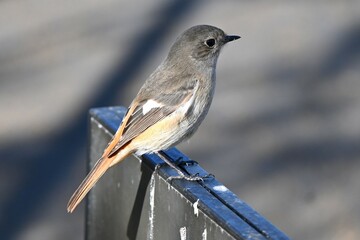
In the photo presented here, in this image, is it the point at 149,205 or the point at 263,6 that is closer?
the point at 149,205

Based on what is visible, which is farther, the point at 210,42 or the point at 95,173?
the point at 210,42

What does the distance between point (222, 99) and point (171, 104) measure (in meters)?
3.57

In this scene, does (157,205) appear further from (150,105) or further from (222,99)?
(222,99)

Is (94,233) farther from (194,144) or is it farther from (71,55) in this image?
(71,55)

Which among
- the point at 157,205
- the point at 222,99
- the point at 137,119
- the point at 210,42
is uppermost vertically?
the point at 210,42

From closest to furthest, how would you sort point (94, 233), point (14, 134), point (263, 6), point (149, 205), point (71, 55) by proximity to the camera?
point (149, 205) → point (94, 233) → point (14, 134) → point (71, 55) → point (263, 6)

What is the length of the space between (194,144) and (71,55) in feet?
4.84

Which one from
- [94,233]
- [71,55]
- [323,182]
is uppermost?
[71,55]

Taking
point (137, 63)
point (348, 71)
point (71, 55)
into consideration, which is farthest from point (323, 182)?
point (71, 55)

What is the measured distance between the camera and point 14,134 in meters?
7.97

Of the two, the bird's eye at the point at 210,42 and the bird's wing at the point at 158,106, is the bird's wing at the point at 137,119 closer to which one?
the bird's wing at the point at 158,106

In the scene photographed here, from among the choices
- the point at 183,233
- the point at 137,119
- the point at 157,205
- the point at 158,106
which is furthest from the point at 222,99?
the point at 183,233

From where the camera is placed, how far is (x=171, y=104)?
16.4ft

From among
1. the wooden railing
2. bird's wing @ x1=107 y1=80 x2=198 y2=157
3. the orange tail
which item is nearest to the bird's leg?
the wooden railing
